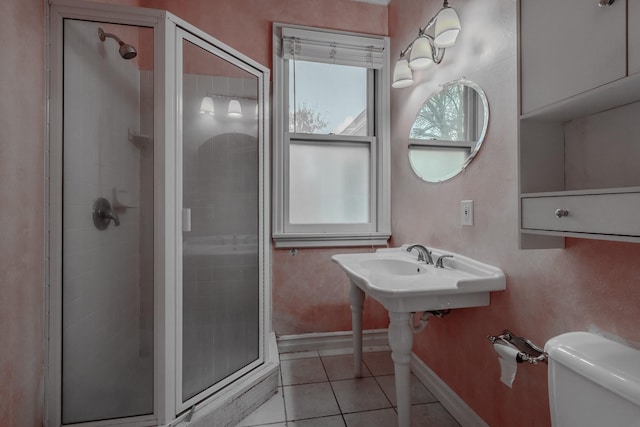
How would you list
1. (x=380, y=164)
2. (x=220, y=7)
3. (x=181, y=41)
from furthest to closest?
(x=380, y=164)
(x=220, y=7)
(x=181, y=41)

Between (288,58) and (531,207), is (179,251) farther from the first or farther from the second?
(288,58)

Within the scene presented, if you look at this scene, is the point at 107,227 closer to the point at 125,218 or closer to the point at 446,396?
the point at 125,218

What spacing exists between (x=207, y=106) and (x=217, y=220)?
0.55 metres

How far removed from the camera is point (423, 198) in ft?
5.94

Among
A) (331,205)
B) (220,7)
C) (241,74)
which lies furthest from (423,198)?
(220,7)

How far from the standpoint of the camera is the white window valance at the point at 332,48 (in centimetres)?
211

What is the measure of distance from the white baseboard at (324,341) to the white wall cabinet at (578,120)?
5.20 ft

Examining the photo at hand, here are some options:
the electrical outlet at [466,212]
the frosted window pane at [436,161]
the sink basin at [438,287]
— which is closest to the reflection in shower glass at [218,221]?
the sink basin at [438,287]

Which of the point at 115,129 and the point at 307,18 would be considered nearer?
the point at 115,129

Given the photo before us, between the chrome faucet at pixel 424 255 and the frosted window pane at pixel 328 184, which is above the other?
the frosted window pane at pixel 328 184

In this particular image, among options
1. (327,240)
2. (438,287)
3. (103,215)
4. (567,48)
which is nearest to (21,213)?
(103,215)

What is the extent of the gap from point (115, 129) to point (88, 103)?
0.14 meters

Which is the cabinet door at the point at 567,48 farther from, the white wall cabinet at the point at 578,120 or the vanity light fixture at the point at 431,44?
the vanity light fixture at the point at 431,44

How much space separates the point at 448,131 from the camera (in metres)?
1.55
